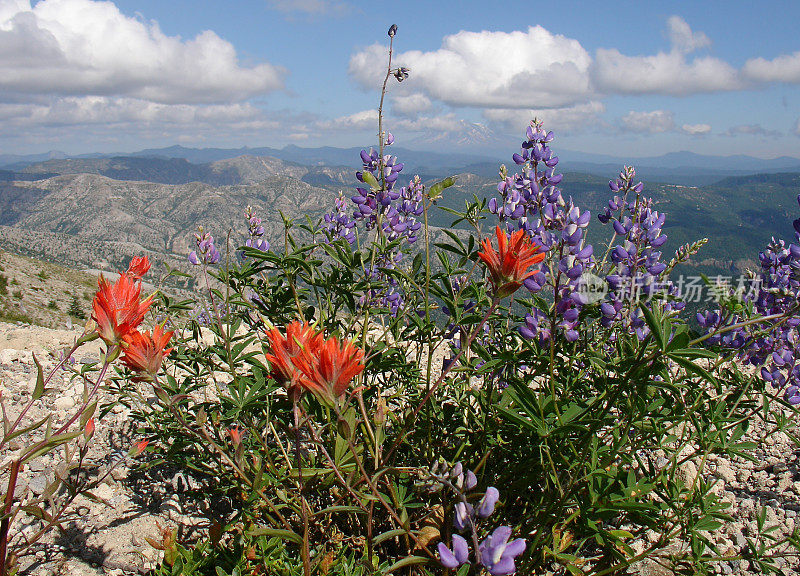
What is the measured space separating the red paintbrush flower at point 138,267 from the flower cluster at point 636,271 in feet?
7.35

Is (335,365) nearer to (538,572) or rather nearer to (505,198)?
(538,572)

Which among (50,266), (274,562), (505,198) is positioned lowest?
(50,266)

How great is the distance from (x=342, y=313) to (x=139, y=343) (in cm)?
189

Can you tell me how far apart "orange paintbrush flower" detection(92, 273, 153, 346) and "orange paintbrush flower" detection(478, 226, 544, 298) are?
1.34 metres

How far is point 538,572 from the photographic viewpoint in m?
2.51

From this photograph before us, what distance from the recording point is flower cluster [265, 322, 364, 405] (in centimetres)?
148

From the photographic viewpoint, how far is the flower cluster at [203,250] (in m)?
3.58

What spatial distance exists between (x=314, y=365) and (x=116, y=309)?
2.85 ft

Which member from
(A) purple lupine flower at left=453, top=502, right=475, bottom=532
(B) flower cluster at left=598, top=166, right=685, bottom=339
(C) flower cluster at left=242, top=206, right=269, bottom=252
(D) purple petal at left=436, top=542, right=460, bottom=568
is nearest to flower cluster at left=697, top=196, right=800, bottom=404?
(B) flower cluster at left=598, top=166, right=685, bottom=339

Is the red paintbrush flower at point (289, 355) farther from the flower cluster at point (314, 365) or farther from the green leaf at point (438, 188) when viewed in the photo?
the green leaf at point (438, 188)

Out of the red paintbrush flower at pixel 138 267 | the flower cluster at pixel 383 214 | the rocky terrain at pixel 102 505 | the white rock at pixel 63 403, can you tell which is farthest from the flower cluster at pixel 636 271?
the white rock at pixel 63 403

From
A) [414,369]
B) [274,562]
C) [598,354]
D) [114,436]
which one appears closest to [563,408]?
[598,354]

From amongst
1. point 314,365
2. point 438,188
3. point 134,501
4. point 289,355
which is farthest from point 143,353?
point 134,501

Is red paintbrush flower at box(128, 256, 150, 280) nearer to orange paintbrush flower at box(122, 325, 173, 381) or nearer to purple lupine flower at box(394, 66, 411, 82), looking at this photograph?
orange paintbrush flower at box(122, 325, 173, 381)
